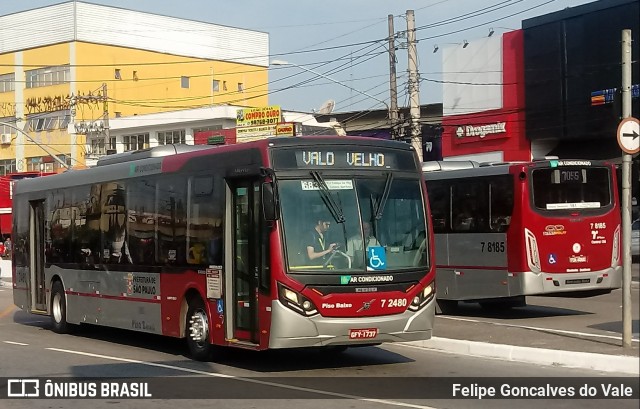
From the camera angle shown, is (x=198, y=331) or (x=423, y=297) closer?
(x=423, y=297)

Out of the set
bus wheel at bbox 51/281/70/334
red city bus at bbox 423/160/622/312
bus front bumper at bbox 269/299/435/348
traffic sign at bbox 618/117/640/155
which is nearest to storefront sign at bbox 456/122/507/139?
red city bus at bbox 423/160/622/312

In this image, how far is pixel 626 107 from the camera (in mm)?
12148

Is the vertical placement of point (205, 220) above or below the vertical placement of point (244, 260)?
above

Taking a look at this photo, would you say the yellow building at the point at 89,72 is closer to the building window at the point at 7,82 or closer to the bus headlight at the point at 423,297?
the building window at the point at 7,82

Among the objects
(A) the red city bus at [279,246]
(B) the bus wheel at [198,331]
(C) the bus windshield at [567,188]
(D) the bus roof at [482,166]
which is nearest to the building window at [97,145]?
(D) the bus roof at [482,166]

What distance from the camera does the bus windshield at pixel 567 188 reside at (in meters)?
18.4

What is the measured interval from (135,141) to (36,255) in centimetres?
4773

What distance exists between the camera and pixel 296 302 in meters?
11.8

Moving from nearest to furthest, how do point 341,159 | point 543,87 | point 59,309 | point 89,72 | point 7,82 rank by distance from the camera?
point 341,159
point 59,309
point 543,87
point 89,72
point 7,82

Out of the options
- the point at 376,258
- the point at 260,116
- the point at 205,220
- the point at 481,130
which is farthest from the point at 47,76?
the point at 376,258

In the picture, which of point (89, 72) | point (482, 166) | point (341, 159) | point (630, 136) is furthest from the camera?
point (89, 72)

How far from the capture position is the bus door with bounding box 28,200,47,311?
19.3 meters

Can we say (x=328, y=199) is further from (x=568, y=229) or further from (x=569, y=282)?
(x=569, y=282)

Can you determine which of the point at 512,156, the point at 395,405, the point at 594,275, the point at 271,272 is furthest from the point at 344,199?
the point at 512,156
